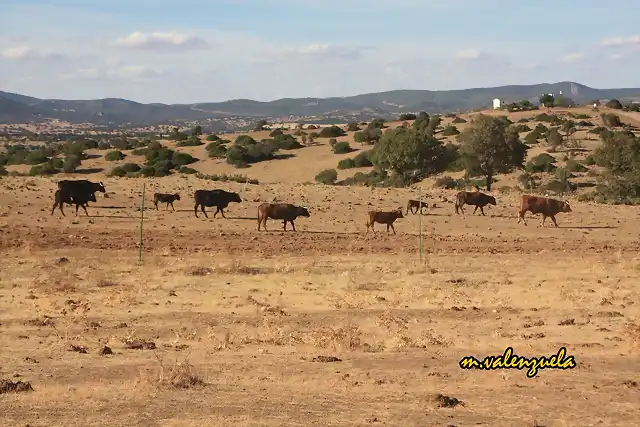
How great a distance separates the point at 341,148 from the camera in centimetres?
8044

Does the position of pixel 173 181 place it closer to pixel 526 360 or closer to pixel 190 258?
pixel 190 258

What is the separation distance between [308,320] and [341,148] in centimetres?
6454

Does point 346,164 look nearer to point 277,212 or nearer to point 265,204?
point 265,204

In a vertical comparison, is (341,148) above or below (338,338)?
above

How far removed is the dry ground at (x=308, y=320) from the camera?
33.1ft

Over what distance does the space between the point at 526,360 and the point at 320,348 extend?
10.4 ft

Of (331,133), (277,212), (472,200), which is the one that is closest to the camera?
(277,212)

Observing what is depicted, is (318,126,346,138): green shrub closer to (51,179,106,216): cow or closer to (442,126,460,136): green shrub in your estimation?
(442,126,460,136): green shrub

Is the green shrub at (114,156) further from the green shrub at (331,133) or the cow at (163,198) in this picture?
the cow at (163,198)

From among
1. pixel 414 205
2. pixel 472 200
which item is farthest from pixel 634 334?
pixel 472 200

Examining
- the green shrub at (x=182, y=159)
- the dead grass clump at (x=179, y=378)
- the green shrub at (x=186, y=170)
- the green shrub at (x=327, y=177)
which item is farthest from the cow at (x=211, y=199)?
the green shrub at (x=182, y=159)

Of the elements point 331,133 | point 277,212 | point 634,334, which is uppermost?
point 331,133

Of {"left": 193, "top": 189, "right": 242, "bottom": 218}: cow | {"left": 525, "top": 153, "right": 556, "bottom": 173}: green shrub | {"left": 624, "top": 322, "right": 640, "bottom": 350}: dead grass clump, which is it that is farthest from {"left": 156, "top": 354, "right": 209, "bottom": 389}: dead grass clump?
{"left": 525, "top": 153, "right": 556, "bottom": 173}: green shrub

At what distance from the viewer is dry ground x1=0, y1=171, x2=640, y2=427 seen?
10.1 m
